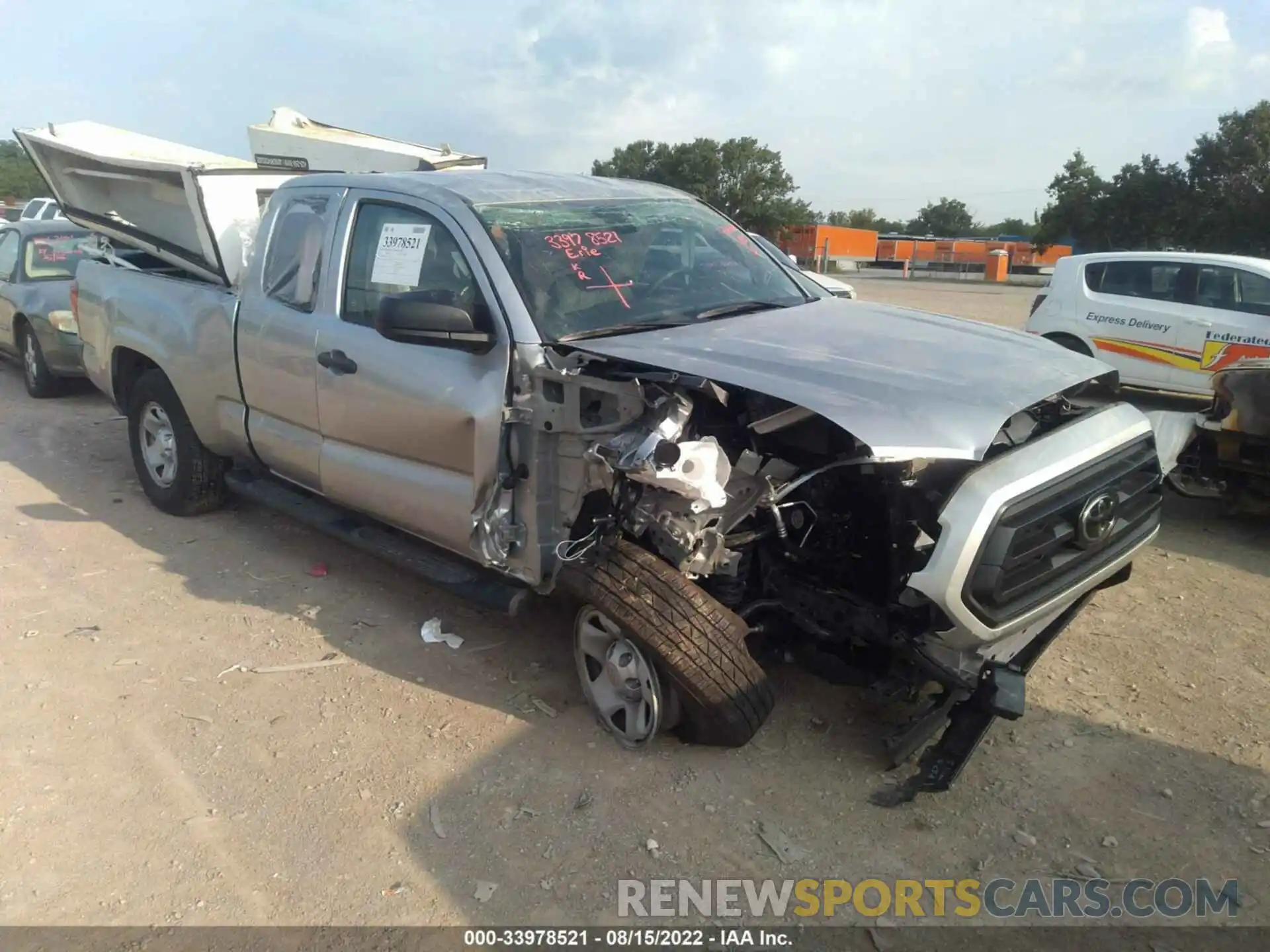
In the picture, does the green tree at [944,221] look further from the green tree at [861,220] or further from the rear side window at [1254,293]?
the rear side window at [1254,293]

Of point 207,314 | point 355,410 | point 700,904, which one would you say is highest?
point 207,314

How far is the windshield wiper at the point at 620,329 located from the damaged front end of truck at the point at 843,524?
0.09 metres

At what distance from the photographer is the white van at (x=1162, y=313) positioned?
878 cm

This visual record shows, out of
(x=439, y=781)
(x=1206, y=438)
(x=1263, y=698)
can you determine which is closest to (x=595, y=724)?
(x=439, y=781)

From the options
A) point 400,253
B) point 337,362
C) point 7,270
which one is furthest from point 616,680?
point 7,270

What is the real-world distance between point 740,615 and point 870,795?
75 centimetres

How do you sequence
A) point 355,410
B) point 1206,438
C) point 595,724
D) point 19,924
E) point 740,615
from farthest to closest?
point 1206,438 → point 355,410 → point 595,724 → point 740,615 → point 19,924

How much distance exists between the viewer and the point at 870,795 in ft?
10.4

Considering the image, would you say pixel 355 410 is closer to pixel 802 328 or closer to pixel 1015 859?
pixel 802 328

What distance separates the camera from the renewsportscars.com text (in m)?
2.67

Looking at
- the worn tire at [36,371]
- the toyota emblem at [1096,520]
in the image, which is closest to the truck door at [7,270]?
the worn tire at [36,371]

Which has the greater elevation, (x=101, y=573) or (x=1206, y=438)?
(x=1206, y=438)

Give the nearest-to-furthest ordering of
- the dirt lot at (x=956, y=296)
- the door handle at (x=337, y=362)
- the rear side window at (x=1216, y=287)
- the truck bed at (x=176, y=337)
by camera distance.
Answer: the door handle at (x=337, y=362)
the truck bed at (x=176, y=337)
the rear side window at (x=1216, y=287)
the dirt lot at (x=956, y=296)

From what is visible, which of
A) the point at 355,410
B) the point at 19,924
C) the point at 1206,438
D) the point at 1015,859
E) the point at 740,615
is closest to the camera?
the point at 19,924
